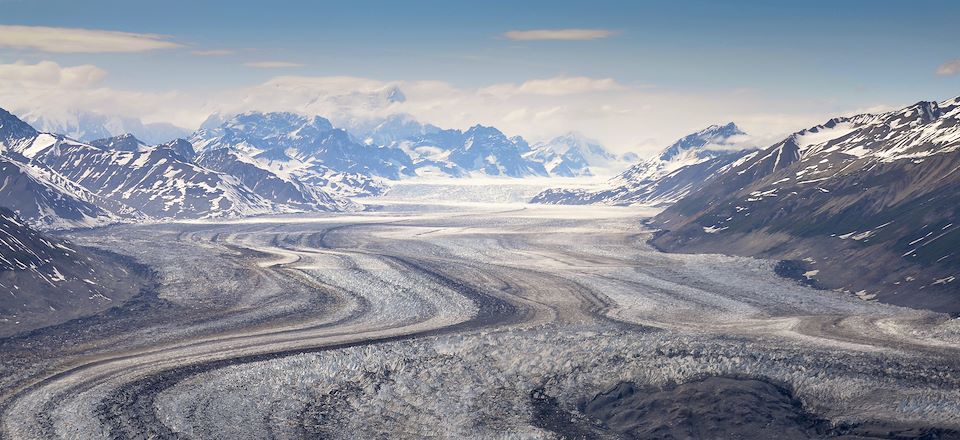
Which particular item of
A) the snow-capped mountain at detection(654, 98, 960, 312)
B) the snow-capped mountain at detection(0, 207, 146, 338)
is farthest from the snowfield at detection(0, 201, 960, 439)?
the snow-capped mountain at detection(654, 98, 960, 312)

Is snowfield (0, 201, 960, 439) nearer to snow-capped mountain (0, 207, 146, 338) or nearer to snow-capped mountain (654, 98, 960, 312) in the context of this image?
snow-capped mountain (0, 207, 146, 338)

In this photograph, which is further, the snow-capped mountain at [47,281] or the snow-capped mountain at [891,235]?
the snow-capped mountain at [891,235]

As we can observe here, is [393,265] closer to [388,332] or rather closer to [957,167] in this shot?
[388,332]

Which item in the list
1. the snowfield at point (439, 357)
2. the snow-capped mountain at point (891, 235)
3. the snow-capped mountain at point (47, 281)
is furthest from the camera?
the snow-capped mountain at point (891, 235)

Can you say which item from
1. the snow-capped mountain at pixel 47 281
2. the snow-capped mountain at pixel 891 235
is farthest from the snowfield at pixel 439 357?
the snow-capped mountain at pixel 891 235

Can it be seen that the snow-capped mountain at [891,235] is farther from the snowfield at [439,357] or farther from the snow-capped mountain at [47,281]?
the snow-capped mountain at [47,281]

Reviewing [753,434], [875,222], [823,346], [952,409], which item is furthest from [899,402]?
[875,222]

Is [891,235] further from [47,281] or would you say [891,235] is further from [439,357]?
[47,281]
